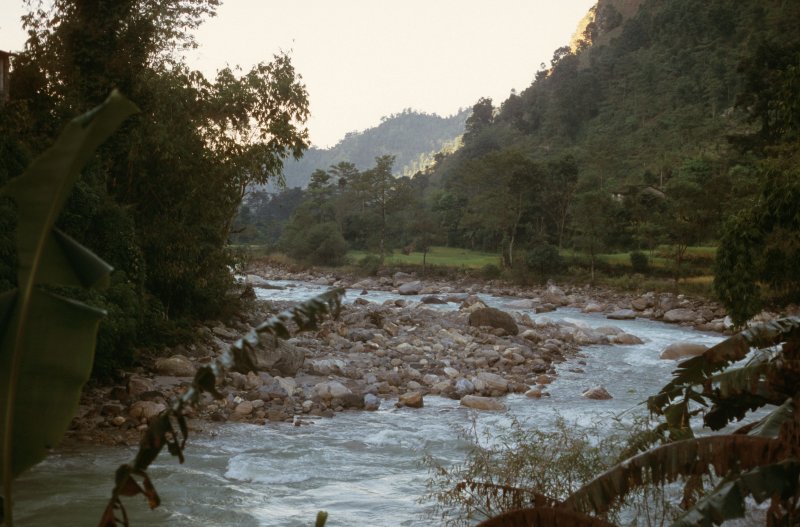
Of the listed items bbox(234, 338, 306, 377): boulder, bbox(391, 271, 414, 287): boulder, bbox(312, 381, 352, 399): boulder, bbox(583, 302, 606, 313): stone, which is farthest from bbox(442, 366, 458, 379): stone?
bbox(391, 271, 414, 287): boulder

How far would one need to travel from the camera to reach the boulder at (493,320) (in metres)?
18.8

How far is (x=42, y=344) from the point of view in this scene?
212cm

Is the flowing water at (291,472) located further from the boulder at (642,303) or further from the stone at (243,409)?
the boulder at (642,303)

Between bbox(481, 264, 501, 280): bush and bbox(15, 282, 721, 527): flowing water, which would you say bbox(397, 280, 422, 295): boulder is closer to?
bbox(481, 264, 501, 280): bush

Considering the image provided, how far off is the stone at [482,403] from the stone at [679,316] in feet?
47.9

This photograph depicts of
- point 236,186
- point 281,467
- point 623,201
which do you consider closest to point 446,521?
point 281,467

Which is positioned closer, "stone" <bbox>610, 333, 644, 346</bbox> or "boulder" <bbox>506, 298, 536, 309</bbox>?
"stone" <bbox>610, 333, 644, 346</bbox>

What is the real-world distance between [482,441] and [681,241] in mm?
22184

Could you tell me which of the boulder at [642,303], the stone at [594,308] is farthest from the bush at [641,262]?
the stone at [594,308]

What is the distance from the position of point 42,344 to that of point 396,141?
17917 centimetres

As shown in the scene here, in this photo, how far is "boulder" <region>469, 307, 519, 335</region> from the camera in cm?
1880

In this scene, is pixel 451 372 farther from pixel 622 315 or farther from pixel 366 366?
pixel 622 315

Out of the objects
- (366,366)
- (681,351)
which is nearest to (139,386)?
(366,366)

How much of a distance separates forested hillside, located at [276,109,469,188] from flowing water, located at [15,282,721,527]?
15226cm
